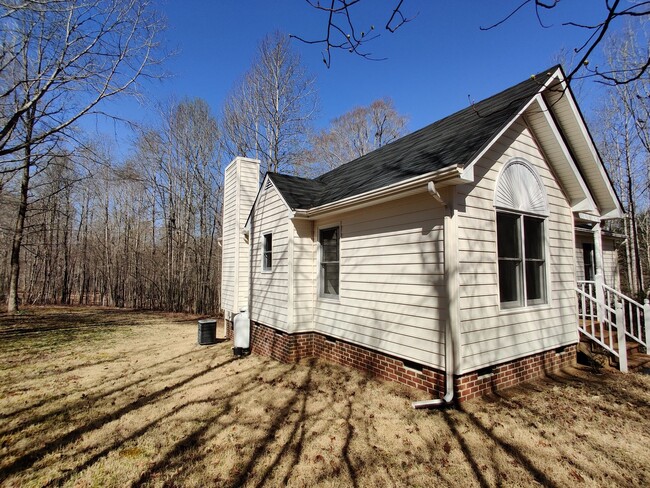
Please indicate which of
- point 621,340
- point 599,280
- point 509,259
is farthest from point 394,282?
point 599,280

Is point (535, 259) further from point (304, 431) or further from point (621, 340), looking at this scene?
point (304, 431)

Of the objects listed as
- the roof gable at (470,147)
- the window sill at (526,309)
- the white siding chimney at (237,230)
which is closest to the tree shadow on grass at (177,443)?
the roof gable at (470,147)

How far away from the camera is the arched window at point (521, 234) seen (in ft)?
17.7

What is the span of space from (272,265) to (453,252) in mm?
4674

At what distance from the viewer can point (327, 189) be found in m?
8.44

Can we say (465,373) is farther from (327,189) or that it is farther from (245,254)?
(245,254)

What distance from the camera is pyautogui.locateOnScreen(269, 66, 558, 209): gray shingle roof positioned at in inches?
187

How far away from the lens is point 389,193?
5164mm

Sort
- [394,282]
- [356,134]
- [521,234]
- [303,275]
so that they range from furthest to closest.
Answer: [356,134]
[303,275]
[521,234]
[394,282]

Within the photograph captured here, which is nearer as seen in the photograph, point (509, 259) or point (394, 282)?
point (509, 259)

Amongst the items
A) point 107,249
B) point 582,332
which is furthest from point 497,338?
point 107,249

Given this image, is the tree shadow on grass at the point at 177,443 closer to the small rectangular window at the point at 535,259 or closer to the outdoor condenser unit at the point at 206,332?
the outdoor condenser unit at the point at 206,332

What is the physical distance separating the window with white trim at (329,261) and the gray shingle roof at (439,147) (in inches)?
29.2

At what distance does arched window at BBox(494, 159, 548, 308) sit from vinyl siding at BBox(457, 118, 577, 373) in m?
0.15
